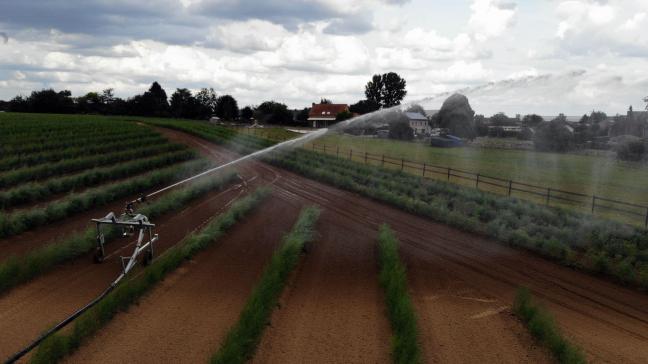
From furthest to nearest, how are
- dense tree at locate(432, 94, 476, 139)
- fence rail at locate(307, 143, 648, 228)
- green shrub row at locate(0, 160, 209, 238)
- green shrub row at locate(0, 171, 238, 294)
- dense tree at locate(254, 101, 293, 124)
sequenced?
1. dense tree at locate(254, 101, 293, 124)
2. dense tree at locate(432, 94, 476, 139)
3. fence rail at locate(307, 143, 648, 228)
4. green shrub row at locate(0, 160, 209, 238)
5. green shrub row at locate(0, 171, 238, 294)

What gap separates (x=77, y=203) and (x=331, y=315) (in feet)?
53.1

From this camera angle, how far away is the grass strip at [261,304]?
35.9 feet

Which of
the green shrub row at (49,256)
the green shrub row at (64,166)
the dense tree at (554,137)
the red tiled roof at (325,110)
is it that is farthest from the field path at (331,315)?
the red tiled roof at (325,110)

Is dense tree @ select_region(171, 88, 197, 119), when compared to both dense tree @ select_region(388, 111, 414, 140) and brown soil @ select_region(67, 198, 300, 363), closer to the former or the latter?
dense tree @ select_region(388, 111, 414, 140)

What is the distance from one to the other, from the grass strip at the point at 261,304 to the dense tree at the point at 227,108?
112 metres

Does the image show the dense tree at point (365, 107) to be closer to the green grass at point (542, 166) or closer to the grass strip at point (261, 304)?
the green grass at point (542, 166)

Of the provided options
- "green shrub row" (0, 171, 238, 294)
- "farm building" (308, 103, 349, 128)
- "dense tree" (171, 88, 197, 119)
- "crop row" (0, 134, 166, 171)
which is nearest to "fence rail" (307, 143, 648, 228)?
"green shrub row" (0, 171, 238, 294)

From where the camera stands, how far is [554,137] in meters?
45.1

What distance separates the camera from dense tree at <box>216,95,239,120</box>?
129000 mm

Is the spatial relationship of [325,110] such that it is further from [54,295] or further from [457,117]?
[54,295]

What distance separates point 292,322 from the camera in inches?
509

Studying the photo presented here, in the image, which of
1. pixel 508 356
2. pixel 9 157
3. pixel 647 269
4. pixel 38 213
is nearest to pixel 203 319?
pixel 508 356

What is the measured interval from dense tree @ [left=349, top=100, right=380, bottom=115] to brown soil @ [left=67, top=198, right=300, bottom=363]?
66439 millimetres

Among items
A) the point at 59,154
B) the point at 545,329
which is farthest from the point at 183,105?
the point at 545,329
